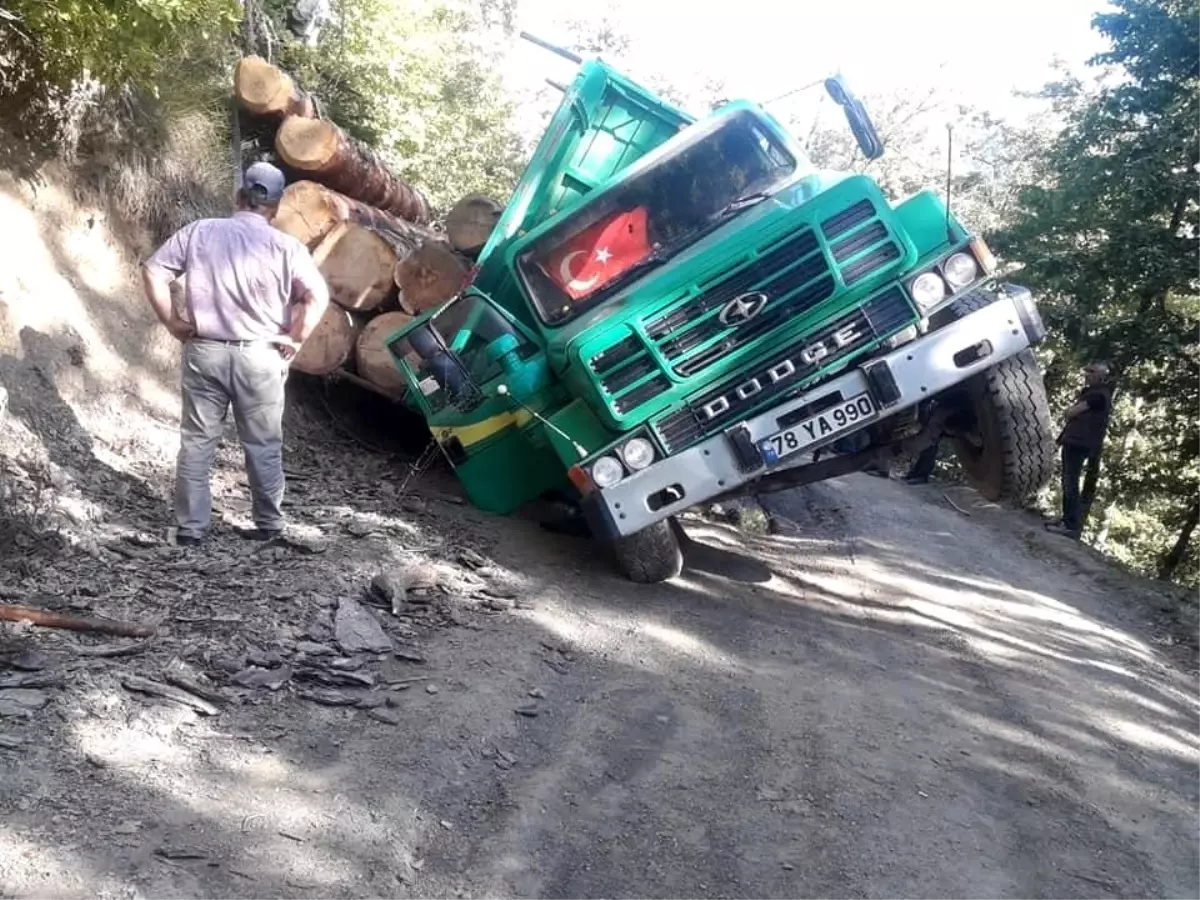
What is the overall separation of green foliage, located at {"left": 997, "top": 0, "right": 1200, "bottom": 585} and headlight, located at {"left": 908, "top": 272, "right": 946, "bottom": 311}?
289 inches

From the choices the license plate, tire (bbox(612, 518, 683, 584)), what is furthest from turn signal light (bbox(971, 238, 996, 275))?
tire (bbox(612, 518, 683, 584))

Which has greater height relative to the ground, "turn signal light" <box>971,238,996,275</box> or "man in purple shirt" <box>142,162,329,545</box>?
"turn signal light" <box>971,238,996,275</box>

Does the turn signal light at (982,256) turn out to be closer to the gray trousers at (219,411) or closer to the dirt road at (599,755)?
the dirt road at (599,755)

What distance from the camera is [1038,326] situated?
5.80m

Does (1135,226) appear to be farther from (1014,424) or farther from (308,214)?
(308,214)

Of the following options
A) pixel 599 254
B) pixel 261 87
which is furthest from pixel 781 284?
pixel 261 87

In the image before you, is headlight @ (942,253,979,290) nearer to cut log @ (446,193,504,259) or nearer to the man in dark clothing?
cut log @ (446,193,504,259)

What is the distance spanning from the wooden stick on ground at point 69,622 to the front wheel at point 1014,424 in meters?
4.79

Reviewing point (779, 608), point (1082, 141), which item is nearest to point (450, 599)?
point (779, 608)

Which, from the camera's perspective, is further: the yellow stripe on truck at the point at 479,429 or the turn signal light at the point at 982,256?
the yellow stripe on truck at the point at 479,429

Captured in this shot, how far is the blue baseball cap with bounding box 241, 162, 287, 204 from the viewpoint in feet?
16.4

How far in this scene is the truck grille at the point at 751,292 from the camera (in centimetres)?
548

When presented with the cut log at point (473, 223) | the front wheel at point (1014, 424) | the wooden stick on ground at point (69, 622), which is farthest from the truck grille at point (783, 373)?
the cut log at point (473, 223)

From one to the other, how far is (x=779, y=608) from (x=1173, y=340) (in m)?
8.11
